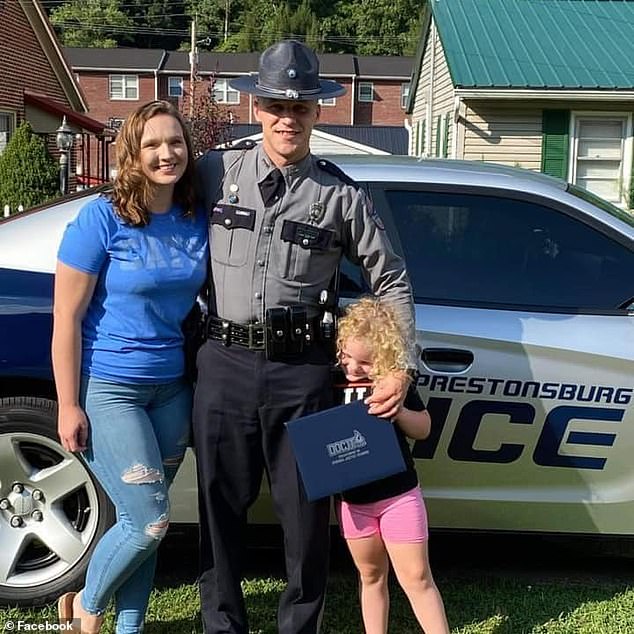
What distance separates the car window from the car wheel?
1.41m

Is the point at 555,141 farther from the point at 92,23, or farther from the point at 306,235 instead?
the point at 92,23

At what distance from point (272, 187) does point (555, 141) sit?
1296cm

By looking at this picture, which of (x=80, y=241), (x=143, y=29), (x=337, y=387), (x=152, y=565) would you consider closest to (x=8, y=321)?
(x=80, y=241)

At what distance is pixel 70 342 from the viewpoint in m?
2.57

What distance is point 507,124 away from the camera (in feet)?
48.4

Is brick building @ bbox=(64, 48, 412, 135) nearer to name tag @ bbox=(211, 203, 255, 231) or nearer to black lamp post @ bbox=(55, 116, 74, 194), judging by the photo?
black lamp post @ bbox=(55, 116, 74, 194)

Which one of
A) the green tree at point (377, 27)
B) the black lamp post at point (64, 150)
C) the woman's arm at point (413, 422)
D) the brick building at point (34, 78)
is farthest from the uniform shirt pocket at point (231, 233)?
the green tree at point (377, 27)

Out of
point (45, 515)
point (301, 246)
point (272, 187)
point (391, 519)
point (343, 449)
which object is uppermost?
point (272, 187)

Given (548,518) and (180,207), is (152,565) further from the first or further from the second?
(548,518)

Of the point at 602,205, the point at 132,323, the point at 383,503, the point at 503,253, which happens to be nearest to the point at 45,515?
the point at 132,323

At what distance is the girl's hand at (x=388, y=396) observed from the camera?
2.64 metres

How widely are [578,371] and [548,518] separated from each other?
581 millimetres
